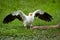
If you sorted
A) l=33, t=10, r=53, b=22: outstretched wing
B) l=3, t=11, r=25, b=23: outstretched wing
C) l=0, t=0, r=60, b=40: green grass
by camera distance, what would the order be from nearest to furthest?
l=0, t=0, r=60, b=40: green grass
l=3, t=11, r=25, b=23: outstretched wing
l=33, t=10, r=53, b=22: outstretched wing

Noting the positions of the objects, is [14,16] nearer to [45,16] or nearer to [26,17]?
[26,17]

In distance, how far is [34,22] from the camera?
7.10 meters

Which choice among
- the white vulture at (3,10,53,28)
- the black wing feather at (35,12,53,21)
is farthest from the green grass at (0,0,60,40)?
the black wing feather at (35,12,53,21)

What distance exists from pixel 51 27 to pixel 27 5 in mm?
2084

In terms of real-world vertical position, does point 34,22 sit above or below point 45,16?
below

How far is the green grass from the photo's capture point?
6.21 meters

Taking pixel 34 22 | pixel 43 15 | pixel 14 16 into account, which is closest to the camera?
pixel 14 16

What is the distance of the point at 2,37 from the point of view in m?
6.12

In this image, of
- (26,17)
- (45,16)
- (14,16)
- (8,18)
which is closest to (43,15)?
(45,16)

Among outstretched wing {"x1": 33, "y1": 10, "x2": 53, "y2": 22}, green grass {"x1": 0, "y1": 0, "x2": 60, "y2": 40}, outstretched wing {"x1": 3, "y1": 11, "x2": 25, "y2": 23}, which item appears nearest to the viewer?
green grass {"x1": 0, "y1": 0, "x2": 60, "y2": 40}

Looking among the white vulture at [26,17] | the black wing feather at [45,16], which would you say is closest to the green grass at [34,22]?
the white vulture at [26,17]

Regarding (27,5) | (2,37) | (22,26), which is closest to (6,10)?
(27,5)

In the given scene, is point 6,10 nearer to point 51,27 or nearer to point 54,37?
point 51,27

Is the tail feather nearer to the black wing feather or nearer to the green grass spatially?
the green grass
